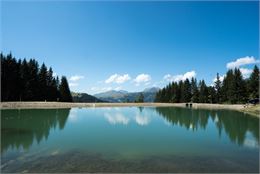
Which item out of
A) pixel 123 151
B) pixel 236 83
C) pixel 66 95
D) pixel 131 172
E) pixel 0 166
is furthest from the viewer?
pixel 66 95

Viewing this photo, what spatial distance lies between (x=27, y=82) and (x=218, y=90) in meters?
61.3

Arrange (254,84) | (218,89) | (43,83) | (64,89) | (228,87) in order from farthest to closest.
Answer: (218,89) → (64,89) → (228,87) → (43,83) → (254,84)

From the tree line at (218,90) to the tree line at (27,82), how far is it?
4375 cm

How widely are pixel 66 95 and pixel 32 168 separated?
6563cm

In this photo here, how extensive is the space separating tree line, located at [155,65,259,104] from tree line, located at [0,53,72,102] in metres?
43.8

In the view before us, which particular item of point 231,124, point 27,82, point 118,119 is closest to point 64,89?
point 27,82

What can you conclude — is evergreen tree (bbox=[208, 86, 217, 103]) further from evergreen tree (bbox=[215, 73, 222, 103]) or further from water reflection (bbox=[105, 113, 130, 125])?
water reflection (bbox=[105, 113, 130, 125])

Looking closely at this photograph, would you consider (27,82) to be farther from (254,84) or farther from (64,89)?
(254,84)

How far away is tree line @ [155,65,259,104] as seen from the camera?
6400cm

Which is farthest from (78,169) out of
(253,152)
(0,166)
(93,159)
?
(253,152)

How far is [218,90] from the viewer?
7594cm

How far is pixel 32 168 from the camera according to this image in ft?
30.1

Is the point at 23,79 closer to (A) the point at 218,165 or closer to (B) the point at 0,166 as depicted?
(B) the point at 0,166

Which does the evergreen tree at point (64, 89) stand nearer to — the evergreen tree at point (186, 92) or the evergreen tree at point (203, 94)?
the evergreen tree at point (186, 92)
